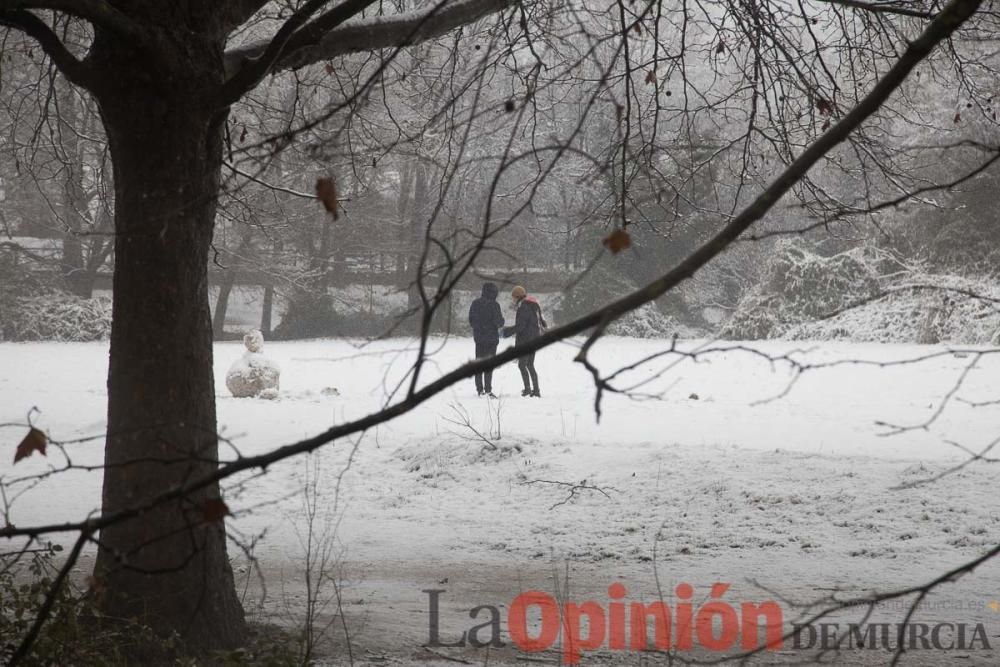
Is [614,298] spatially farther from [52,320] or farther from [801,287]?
[52,320]

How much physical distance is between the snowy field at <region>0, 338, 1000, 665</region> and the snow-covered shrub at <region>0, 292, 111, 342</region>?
38.7ft

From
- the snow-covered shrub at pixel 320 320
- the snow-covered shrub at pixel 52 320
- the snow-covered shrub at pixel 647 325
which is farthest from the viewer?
the snow-covered shrub at pixel 647 325

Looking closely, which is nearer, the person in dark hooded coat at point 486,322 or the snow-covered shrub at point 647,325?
the person in dark hooded coat at point 486,322

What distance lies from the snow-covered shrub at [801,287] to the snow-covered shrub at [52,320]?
1646 cm

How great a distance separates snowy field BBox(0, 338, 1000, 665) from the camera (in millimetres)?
5484

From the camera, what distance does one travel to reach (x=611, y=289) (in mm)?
28156

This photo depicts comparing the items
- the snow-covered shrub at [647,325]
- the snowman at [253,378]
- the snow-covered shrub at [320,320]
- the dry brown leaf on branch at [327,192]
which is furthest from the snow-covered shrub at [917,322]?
the dry brown leaf on branch at [327,192]

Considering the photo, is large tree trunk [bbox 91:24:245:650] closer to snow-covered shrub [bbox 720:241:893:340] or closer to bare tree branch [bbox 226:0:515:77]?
bare tree branch [bbox 226:0:515:77]

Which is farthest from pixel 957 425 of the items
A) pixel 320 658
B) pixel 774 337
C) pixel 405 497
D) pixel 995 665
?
pixel 774 337

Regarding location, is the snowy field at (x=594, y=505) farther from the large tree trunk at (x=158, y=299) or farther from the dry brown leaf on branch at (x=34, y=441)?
the large tree trunk at (x=158, y=299)

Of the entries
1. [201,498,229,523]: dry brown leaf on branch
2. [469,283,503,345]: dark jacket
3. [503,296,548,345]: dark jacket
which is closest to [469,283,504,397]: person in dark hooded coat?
[469,283,503,345]: dark jacket

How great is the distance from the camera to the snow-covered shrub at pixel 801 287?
25.5m

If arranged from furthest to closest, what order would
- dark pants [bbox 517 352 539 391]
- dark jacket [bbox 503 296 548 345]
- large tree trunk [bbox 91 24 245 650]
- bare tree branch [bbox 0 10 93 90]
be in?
1. dark jacket [bbox 503 296 548 345]
2. dark pants [bbox 517 352 539 391]
3. large tree trunk [bbox 91 24 245 650]
4. bare tree branch [bbox 0 10 93 90]

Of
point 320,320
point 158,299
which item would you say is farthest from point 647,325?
point 158,299
